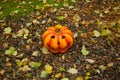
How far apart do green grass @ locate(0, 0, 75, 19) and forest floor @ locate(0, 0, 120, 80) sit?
0.07 meters

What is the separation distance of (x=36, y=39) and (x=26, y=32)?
0.30 meters

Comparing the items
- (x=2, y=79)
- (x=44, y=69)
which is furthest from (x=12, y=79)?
(x=44, y=69)

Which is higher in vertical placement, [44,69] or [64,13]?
[64,13]

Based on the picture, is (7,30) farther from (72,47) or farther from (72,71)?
(72,71)

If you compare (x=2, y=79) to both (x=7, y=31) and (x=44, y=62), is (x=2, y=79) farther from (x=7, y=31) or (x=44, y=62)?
(x=7, y=31)

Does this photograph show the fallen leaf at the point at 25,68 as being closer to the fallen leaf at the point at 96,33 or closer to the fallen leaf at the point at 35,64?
the fallen leaf at the point at 35,64

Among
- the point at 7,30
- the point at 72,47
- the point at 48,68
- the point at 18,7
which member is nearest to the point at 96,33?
the point at 72,47

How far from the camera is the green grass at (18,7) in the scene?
503 cm

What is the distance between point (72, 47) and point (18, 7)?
1.75 metres

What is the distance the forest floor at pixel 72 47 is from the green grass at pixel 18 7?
7cm

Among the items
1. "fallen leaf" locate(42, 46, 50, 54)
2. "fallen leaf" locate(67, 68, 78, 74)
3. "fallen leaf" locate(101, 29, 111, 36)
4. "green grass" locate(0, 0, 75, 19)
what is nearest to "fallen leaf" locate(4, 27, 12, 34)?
"green grass" locate(0, 0, 75, 19)

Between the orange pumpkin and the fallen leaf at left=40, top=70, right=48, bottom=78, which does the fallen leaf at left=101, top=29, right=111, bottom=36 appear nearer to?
the orange pumpkin

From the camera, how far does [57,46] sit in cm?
390

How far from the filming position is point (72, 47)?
4.23 m
